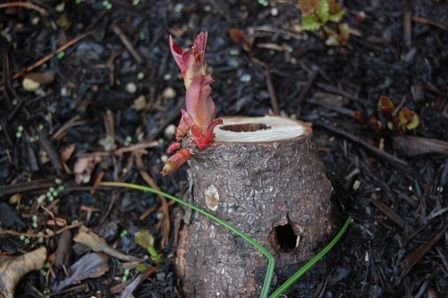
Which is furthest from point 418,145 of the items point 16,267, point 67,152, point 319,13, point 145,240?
point 16,267

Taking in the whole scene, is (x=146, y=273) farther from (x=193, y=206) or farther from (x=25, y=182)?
(x=25, y=182)

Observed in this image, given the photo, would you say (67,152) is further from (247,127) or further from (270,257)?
(270,257)

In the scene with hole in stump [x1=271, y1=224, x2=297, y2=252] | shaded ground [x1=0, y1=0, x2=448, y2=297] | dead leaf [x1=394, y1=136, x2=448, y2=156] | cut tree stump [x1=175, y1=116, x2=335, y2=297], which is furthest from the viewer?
dead leaf [x1=394, y1=136, x2=448, y2=156]

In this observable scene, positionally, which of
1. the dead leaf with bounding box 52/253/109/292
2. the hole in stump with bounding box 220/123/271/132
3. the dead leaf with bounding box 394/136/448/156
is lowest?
the dead leaf with bounding box 52/253/109/292

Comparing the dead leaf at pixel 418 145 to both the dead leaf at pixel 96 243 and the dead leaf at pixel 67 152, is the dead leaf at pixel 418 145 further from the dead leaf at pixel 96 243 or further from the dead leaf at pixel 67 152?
the dead leaf at pixel 67 152

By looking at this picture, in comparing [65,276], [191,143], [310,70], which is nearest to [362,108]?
[310,70]

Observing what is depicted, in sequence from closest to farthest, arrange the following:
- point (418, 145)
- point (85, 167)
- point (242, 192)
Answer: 1. point (242, 192)
2. point (418, 145)
3. point (85, 167)

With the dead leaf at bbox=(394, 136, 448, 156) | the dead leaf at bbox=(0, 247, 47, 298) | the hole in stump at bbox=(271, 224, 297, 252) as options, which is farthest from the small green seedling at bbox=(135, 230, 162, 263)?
the dead leaf at bbox=(394, 136, 448, 156)

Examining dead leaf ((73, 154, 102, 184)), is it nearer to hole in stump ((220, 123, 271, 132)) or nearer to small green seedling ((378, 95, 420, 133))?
hole in stump ((220, 123, 271, 132))
